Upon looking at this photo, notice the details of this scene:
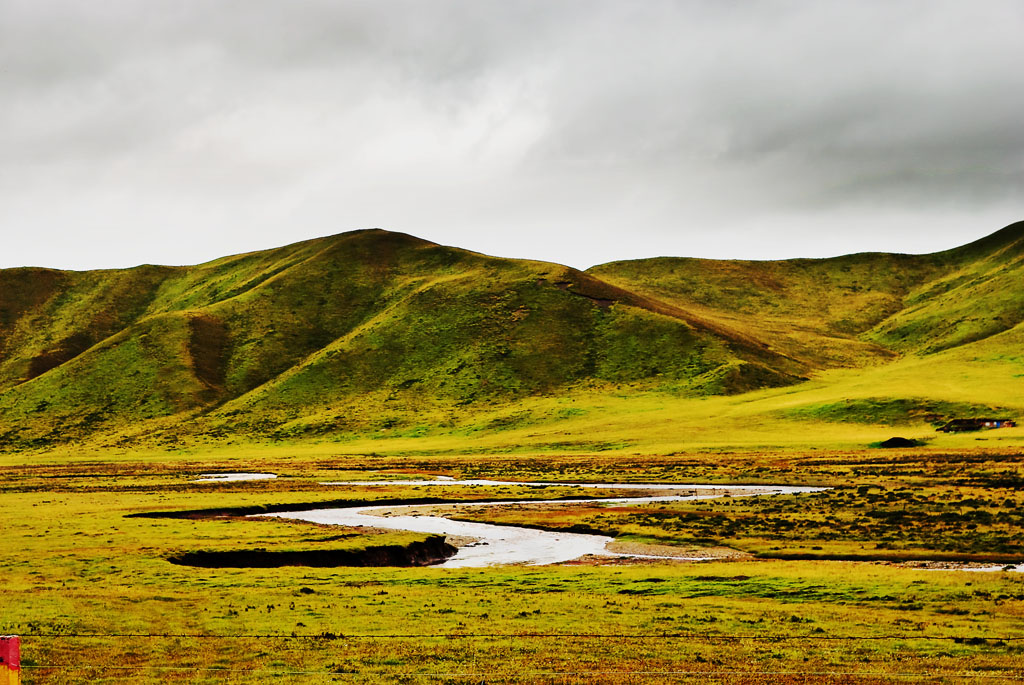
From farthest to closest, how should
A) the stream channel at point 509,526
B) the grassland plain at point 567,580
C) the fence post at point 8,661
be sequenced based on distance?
the stream channel at point 509,526, the grassland plain at point 567,580, the fence post at point 8,661

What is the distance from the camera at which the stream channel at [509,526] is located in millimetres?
48950

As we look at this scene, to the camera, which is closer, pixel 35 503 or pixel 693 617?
pixel 693 617

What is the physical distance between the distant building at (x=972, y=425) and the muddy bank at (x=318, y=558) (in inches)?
3725

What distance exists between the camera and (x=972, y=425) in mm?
124562

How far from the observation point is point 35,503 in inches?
3036

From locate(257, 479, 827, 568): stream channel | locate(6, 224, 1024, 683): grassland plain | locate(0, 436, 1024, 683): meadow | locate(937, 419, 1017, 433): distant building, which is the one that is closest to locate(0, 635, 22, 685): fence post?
locate(0, 436, 1024, 683): meadow

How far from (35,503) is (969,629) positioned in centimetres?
7079

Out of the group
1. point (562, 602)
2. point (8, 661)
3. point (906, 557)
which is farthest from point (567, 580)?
point (8, 661)

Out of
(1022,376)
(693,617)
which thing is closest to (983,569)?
(693,617)

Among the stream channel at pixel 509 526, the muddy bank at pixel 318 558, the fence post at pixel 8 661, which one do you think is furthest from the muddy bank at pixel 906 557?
the fence post at pixel 8 661

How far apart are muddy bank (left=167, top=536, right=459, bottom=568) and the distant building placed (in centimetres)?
9461

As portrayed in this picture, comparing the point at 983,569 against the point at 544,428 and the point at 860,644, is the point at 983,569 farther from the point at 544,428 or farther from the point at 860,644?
the point at 544,428

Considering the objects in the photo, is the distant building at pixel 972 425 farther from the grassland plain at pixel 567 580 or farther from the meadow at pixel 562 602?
the meadow at pixel 562 602

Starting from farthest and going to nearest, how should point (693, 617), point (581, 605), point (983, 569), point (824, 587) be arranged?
point (983, 569), point (824, 587), point (581, 605), point (693, 617)
